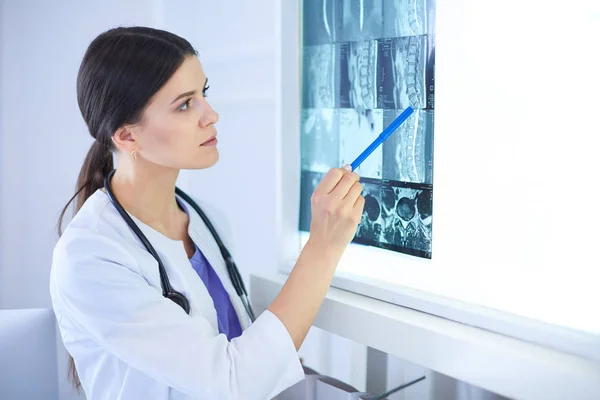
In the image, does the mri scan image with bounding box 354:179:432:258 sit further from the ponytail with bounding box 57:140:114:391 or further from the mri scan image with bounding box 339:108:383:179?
the ponytail with bounding box 57:140:114:391

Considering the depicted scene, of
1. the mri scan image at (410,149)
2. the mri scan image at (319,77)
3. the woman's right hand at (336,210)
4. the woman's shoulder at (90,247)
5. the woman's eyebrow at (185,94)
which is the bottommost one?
the woman's shoulder at (90,247)

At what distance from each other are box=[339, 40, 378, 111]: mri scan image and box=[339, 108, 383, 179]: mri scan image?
1 cm

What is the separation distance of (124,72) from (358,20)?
37 centimetres

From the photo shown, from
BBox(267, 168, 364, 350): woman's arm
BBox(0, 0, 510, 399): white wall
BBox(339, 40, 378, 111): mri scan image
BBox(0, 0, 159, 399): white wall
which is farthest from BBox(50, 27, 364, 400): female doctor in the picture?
BBox(0, 0, 159, 399): white wall

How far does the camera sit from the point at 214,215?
1.29 m

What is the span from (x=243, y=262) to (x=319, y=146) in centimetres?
72

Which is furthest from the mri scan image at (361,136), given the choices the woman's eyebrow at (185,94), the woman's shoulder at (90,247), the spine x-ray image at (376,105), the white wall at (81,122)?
the white wall at (81,122)

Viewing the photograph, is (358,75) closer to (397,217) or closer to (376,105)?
(376,105)

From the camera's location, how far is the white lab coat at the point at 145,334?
88cm

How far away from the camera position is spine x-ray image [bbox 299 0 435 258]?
2.96 ft

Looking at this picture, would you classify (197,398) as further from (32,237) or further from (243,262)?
(32,237)

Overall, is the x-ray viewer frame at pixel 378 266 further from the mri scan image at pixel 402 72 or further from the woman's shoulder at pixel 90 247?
the woman's shoulder at pixel 90 247

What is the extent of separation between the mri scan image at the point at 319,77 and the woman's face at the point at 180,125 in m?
0.18

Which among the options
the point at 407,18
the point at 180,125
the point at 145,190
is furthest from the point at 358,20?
the point at 145,190
